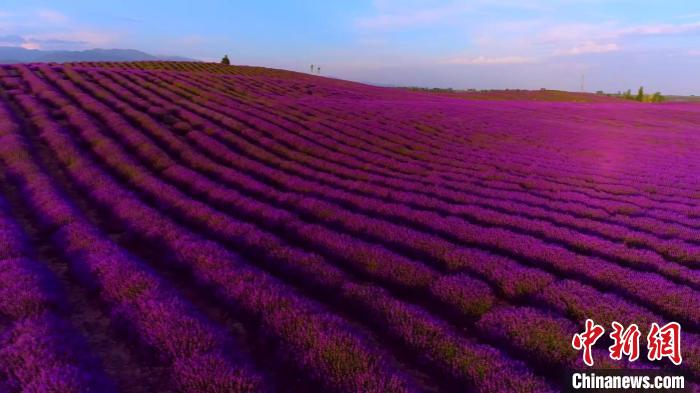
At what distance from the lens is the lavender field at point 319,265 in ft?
11.6

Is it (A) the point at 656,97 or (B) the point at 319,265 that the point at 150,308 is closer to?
(B) the point at 319,265

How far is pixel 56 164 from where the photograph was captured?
37.3ft

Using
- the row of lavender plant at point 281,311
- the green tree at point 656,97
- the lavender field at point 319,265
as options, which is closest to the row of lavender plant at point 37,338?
the lavender field at point 319,265

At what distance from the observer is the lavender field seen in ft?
11.6

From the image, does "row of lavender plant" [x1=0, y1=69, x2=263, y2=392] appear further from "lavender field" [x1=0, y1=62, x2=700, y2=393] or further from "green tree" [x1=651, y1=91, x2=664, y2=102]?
"green tree" [x1=651, y1=91, x2=664, y2=102]

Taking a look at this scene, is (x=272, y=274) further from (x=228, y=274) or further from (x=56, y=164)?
(x=56, y=164)

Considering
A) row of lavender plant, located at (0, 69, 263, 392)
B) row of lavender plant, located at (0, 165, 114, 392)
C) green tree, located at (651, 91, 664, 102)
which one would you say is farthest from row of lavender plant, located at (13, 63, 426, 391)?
green tree, located at (651, 91, 664, 102)

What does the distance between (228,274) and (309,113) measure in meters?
17.9

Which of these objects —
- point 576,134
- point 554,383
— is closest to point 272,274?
point 554,383

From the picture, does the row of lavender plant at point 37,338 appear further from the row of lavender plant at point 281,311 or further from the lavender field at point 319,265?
the row of lavender plant at point 281,311

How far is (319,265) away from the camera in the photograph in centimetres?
543

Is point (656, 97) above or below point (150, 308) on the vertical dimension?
above

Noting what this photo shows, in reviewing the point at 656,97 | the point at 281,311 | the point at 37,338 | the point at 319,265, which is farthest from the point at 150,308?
the point at 656,97

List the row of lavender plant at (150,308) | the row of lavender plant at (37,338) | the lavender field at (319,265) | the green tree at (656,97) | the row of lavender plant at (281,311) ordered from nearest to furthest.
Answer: the row of lavender plant at (37,338) < the row of lavender plant at (150,308) < the row of lavender plant at (281,311) < the lavender field at (319,265) < the green tree at (656,97)
